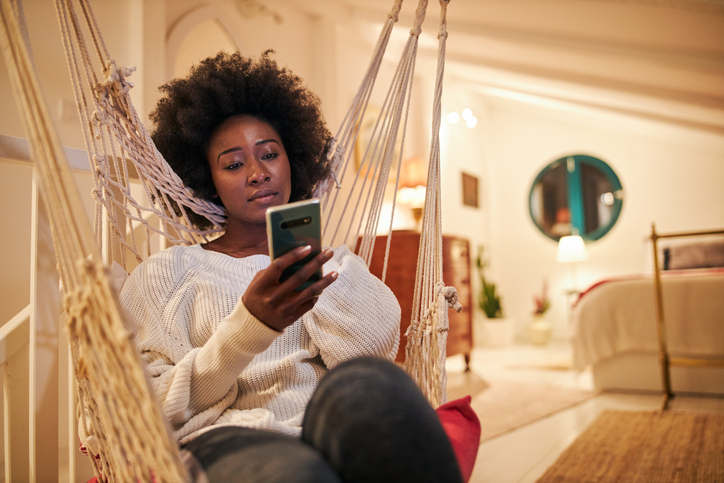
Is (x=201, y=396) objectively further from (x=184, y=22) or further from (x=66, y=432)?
(x=184, y=22)

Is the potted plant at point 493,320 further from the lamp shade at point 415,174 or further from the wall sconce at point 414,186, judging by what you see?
the lamp shade at point 415,174

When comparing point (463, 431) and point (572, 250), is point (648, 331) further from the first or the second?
point (463, 431)

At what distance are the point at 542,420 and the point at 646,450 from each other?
1.50 ft

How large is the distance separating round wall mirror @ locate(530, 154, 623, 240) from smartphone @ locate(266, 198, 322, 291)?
179 inches

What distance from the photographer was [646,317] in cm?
246

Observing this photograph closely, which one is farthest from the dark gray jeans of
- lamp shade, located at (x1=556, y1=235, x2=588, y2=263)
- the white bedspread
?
lamp shade, located at (x1=556, y1=235, x2=588, y2=263)

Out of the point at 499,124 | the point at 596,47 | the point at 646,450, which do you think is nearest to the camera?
the point at 646,450

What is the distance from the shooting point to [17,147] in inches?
36.3

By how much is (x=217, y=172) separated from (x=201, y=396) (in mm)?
452

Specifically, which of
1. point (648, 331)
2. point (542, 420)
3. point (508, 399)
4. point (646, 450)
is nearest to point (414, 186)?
point (508, 399)

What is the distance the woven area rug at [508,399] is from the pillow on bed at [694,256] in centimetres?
158

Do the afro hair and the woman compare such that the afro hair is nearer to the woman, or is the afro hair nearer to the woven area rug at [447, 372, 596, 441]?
the woman

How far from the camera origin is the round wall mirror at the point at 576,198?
4.57 meters

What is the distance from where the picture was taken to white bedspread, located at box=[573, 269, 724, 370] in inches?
91.7
